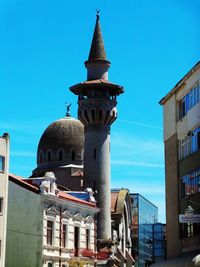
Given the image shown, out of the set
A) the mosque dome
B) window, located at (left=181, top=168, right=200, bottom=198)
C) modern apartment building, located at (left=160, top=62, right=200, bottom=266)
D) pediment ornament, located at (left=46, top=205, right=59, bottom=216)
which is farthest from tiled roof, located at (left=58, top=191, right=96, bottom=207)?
the mosque dome

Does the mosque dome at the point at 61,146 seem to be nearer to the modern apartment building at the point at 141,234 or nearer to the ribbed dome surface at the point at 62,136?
the ribbed dome surface at the point at 62,136

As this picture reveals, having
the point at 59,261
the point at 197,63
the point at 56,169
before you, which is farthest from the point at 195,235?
the point at 56,169

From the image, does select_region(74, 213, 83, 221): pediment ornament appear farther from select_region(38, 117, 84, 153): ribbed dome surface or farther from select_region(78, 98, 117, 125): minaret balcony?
select_region(38, 117, 84, 153): ribbed dome surface

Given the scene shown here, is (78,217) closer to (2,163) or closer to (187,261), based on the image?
(2,163)

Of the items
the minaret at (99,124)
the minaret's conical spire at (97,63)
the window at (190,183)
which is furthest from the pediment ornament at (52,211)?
the minaret's conical spire at (97,63)

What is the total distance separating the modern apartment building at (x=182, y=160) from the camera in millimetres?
39438

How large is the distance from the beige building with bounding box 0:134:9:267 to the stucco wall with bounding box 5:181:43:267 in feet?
3.34

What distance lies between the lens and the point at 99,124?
2822 inches

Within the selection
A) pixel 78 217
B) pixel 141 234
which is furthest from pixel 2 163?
pixel 141 234

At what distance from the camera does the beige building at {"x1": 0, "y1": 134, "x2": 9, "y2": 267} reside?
144 ft

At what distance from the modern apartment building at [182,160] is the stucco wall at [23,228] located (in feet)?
33.2

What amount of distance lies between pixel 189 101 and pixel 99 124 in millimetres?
30221

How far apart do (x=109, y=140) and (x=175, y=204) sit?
29.8 meters

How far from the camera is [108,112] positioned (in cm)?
7169
